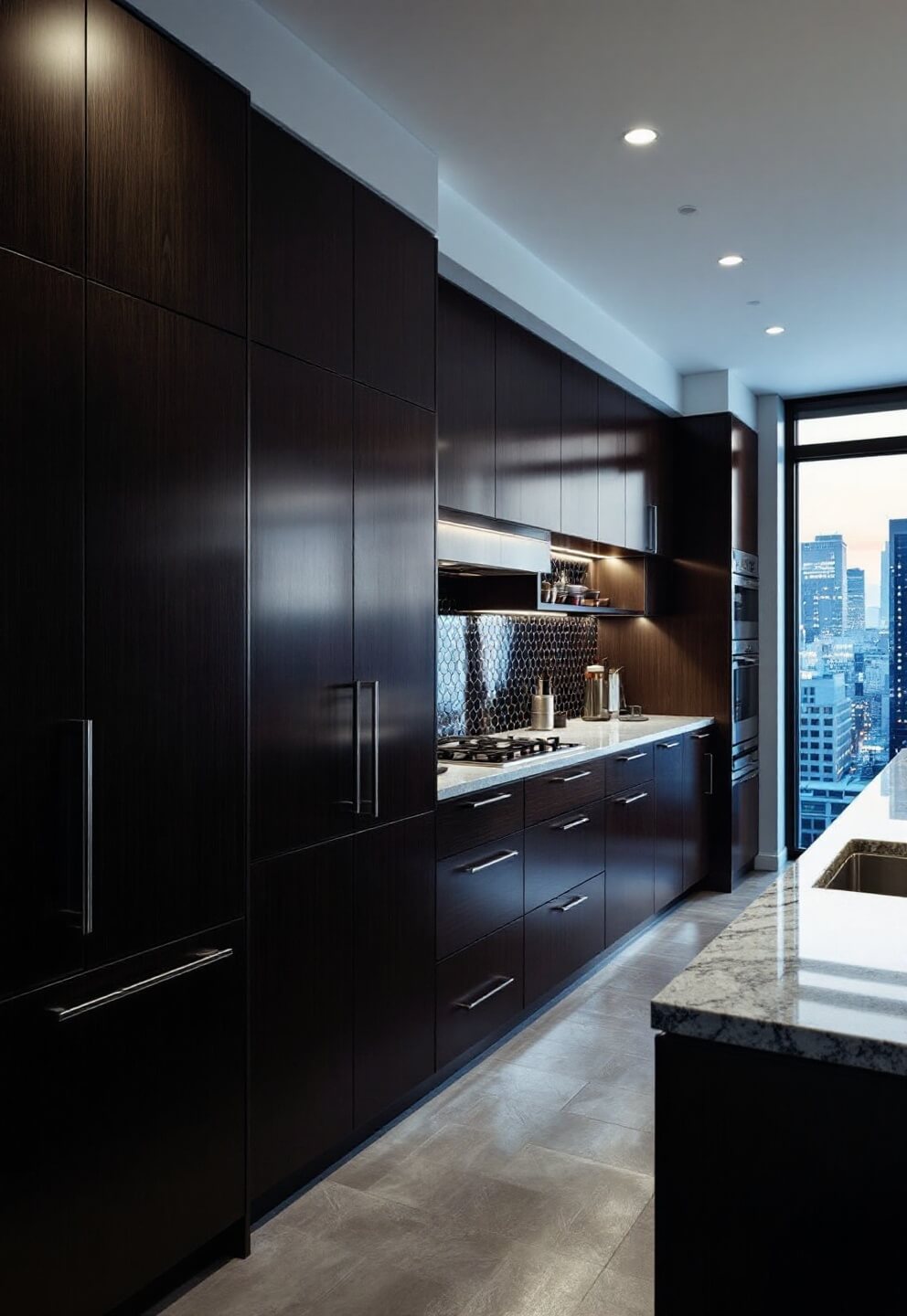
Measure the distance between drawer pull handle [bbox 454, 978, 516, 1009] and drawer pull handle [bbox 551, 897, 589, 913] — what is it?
40 centimetres

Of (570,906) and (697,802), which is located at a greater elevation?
(697,802)

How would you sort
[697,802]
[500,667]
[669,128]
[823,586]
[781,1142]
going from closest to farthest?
[781,1142]
[669,128]
[500,667]
[697,802]
[823,586]

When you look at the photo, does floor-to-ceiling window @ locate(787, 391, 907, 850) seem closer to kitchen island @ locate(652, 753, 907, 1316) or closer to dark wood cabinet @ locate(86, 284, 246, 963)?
dark wood cabinet @ locate(86, 284, 246, 963)

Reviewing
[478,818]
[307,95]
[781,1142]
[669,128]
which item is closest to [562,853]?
[478,818]

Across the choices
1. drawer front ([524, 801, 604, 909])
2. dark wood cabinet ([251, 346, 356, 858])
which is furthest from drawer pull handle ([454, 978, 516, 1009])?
dark wood cabinet ([251, 346, 356, 858])

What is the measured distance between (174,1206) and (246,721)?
993 mm

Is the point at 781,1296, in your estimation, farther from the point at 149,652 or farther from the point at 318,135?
the point at 318,135

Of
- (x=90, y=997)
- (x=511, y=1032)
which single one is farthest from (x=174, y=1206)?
(x=511, y=1032)

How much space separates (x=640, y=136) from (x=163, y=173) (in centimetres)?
167

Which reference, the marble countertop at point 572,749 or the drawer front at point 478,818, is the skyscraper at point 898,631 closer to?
the marble countertop at point 572,749

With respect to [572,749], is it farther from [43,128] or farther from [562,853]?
[43,128]

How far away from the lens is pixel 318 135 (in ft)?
8.41

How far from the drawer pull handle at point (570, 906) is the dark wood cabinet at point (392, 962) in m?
0.94

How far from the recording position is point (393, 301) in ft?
9.35
